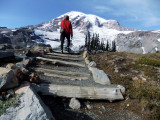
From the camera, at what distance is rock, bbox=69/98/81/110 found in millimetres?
5505

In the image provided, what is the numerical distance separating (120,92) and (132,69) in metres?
3.77

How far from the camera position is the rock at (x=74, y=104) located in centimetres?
550

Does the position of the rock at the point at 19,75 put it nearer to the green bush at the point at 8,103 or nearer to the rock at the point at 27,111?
the green bush at the point at 8,103

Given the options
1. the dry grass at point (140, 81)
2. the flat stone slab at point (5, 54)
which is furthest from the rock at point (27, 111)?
the flat stone slab at point (5, 54)

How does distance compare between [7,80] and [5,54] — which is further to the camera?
[5,54]

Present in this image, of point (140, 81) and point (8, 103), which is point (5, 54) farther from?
point (140, 81)

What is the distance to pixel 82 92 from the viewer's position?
598cm

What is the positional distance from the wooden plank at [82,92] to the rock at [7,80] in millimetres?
1149

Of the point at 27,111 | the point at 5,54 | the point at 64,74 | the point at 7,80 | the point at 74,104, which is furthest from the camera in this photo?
the point at 5,54

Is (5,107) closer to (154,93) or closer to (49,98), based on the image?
(49,98)

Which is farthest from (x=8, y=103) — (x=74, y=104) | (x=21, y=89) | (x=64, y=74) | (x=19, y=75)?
(x=64, y=74)

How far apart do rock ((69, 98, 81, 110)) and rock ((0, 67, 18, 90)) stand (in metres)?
2.03

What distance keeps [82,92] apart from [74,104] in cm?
63

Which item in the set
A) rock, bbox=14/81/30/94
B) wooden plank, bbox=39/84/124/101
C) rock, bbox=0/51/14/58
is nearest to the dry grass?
wooden plank, bbox=39/84/124/101
